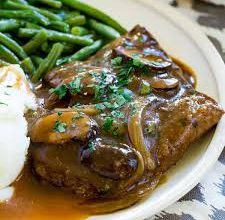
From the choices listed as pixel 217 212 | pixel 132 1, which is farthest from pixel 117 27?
pixel 217 212

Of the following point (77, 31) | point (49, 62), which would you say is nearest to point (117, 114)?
point (49, 62)

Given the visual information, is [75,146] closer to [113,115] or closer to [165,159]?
[113,115]

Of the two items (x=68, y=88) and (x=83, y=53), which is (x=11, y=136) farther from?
(x=83, y=53)

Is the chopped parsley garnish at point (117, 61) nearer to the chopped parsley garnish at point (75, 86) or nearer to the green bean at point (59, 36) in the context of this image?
the chopped parsley garnish at point (75, 86)

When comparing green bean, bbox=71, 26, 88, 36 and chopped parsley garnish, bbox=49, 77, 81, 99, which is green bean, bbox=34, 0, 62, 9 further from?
chopped parsley garnish, bbox=49, 77, 81, 99

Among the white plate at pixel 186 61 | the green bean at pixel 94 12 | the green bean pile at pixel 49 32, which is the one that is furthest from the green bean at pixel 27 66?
the white plate at pixel 186 61

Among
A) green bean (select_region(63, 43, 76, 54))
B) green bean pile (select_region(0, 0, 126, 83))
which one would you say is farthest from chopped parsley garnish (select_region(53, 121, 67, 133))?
green bean (select_region(63, 43, 76, 54))

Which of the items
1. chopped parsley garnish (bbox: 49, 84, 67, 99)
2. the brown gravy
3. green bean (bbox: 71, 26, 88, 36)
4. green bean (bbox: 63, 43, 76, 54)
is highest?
chopped parsley garnish (bbox: 49, 84, 67, 99)
